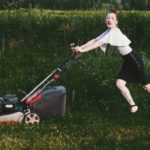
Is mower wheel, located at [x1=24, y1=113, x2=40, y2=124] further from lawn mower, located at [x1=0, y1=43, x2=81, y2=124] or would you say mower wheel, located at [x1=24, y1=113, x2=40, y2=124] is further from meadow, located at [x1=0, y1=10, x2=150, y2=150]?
meadow, located at [x1=0, y1=10, x2=150, y2=150]

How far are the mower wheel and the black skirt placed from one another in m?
1.42

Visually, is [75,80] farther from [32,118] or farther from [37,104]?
[32,118]

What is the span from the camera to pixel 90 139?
8.43 metres

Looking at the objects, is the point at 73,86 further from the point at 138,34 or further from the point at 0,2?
the point at 0,2

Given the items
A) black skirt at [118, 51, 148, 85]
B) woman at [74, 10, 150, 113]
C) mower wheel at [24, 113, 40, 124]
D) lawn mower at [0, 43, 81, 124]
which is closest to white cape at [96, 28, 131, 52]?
woman at [74, 10, 150, 113]

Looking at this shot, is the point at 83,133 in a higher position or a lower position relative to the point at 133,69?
lower

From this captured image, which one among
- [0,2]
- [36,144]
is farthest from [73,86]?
[0,2]

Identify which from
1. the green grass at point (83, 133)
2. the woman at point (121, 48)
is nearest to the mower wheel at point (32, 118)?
the green grass at point (83, 133)

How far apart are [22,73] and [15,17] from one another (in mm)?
1879

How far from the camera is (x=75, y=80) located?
11.4 meters

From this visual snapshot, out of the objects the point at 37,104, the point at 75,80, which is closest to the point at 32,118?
the point at 37,104

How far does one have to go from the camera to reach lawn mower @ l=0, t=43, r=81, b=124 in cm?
923

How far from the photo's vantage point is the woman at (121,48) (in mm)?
9086

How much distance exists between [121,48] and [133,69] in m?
0.38
